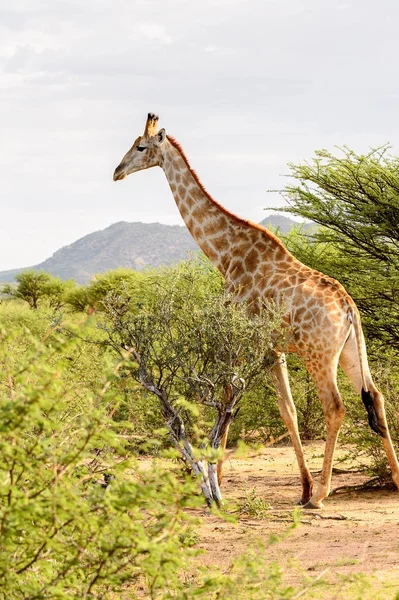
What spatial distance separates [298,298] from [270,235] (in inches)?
34.1

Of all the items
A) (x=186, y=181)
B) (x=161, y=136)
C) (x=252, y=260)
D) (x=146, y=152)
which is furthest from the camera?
(x=146, y=152)

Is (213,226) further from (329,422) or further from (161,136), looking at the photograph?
(329,422)

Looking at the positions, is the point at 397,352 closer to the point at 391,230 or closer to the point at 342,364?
the point at 391,230

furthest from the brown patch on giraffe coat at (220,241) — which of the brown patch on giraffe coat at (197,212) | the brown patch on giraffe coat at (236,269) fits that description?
the brown patch on giraffe coat at (197,212)

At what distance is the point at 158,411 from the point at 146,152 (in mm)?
3135

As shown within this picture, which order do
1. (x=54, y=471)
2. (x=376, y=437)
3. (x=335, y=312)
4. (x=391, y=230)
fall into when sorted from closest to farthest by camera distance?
(x=54, y=471), (x=335, y=312), (x=376, y=437), (x=391, y=230)

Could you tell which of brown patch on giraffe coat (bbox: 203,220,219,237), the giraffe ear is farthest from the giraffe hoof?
the giraffe ear

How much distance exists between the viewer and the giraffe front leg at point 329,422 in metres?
8.34

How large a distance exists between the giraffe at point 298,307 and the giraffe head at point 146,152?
431 mm

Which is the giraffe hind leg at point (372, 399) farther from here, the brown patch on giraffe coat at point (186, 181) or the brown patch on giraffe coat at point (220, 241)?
the brown patch on giraffe coat at point (186, 181)

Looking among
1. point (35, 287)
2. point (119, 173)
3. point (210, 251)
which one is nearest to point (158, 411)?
point (210, 251)

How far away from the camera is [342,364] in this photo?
28.5ft

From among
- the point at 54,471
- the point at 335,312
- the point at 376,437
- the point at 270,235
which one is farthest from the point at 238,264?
the point at 54,471

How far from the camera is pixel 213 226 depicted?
9.55 m
